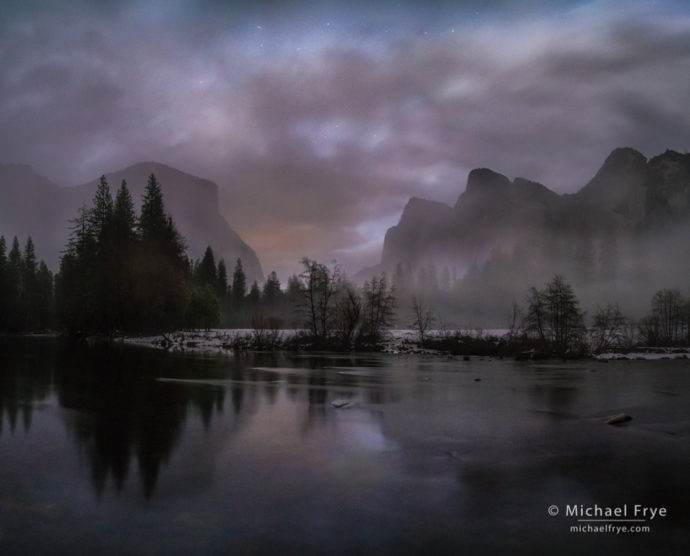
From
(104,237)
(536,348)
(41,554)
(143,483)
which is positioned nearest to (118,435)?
(143,483)

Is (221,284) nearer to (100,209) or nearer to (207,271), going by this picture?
(207,271)

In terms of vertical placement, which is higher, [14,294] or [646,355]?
[14,294]

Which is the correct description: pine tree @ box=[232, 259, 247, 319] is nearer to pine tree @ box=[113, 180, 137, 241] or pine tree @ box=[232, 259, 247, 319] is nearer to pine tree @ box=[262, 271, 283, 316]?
pine tree @ box=[262, 271, 283, 316]

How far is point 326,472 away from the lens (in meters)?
9.17

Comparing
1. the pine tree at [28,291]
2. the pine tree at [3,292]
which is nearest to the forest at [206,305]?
the pine tree at [3,292]

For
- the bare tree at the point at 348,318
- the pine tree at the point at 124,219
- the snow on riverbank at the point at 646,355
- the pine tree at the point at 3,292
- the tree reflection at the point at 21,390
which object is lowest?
the snow on riverbank at the point at 646,355

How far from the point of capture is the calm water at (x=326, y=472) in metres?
6.29

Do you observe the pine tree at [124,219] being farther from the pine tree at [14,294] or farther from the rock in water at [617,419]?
the rock in water at [617,419]

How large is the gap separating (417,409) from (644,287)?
169414mm

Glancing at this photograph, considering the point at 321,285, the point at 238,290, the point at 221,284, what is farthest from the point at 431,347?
the point at 238,290

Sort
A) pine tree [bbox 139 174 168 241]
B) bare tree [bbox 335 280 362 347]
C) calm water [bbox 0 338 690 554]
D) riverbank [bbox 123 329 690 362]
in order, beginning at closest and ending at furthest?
calm water [bbox 0 338 690 554]
riverbank [bbox 123 329 690 362]
bare tree [bbox 335 280 362 347]
pine tree [bbox 139 174 168 241]

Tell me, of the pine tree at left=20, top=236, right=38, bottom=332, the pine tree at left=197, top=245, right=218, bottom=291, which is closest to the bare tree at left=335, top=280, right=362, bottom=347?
the pine tree at left=197, top=245, right=218, bottom=291

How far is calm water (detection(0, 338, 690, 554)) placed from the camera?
6285mm

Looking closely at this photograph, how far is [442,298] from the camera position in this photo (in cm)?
19512
